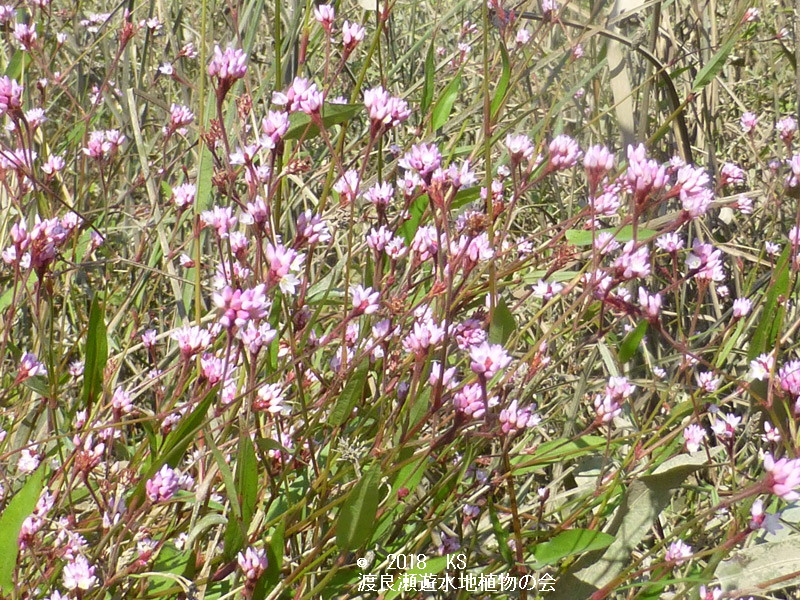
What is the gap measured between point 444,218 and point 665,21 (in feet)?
3.93

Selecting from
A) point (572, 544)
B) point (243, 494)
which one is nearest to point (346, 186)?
point (243, 494)

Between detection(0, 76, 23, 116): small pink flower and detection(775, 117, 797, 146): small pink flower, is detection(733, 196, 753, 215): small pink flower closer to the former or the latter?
detection(775, 117, 797, 146): small pink flower

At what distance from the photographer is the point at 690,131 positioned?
2086 mm

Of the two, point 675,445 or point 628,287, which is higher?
point 628,287

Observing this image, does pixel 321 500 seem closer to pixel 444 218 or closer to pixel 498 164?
pixel 444 218

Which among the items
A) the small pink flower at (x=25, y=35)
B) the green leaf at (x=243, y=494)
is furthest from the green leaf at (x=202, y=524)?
the small pink flower at (x=25, y=35)

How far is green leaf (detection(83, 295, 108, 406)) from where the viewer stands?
957 millimetres

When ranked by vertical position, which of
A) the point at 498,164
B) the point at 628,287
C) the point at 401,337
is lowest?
the point at 401,337

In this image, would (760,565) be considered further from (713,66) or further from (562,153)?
(713,66)

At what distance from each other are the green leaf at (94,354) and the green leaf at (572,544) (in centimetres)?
58

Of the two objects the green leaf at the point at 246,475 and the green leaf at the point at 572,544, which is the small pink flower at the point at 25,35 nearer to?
the green leaf at the point at 246,475

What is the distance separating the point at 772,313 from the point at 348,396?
0.58 m

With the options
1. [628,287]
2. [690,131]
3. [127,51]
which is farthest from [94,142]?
[690,131]

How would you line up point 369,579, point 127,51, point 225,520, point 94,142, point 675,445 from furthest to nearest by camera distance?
point 127,51, point 94,142, point 675,445, point 369,579, point 225,520
